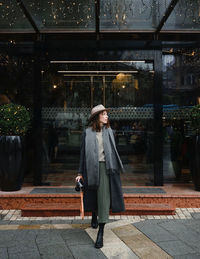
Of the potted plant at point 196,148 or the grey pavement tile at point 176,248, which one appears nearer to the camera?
the grey pavement tile at point 176,248

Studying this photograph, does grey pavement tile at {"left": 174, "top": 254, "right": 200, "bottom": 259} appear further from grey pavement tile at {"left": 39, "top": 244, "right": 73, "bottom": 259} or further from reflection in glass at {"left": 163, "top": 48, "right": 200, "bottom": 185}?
reflection in glass at {"left": 163, "top": 48, "right": 200, "bottom": 185}

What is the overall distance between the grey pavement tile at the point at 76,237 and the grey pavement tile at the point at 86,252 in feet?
0.45

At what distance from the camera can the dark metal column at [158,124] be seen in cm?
711

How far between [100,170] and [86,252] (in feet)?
3.59

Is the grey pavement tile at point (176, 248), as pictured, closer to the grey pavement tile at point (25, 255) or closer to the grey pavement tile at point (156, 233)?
the grey pavement tile at point (156, 233)

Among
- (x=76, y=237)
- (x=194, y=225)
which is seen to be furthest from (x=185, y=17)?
(x=76, y=237)

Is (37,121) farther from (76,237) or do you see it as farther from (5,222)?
(76,237)

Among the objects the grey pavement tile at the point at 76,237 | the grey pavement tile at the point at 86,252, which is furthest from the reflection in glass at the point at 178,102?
the grey pavement tile at the point at 86,252

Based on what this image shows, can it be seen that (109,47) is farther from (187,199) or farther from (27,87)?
(187,199)

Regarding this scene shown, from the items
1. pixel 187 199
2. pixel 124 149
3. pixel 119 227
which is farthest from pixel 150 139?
pixel 119 227

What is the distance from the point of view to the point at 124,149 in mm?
7582

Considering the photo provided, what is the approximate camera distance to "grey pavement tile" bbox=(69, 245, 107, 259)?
392 cm

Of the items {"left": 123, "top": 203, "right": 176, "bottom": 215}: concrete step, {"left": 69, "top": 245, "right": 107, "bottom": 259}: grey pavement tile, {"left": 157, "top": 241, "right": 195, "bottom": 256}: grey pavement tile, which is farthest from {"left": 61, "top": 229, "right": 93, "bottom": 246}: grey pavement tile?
{"left": 123, "top": 203, "right": 176, "bottom": 215}: concrete step

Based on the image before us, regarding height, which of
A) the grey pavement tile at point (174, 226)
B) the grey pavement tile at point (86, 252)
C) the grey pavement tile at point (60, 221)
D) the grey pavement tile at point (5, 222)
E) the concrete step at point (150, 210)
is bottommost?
the grey pavement tile at point (60, 221)
